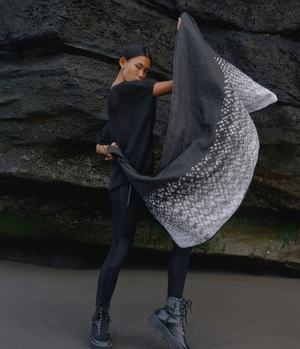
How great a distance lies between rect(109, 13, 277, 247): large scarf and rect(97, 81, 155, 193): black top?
0.26 ft

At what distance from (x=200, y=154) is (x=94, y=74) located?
1519mm

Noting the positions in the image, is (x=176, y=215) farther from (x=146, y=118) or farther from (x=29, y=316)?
(x=29, y=316)


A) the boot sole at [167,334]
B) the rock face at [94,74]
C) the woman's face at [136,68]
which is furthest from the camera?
the rock face at [94,74]

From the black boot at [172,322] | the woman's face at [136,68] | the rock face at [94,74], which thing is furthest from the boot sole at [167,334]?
the rock face at [94,74]

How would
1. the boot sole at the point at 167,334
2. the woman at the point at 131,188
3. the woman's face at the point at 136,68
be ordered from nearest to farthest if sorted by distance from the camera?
the boot sole at the point at 167,334 < the woman at the point at 131,188 < the woman's face at the point at 136,68

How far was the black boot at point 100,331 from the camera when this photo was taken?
1467mm

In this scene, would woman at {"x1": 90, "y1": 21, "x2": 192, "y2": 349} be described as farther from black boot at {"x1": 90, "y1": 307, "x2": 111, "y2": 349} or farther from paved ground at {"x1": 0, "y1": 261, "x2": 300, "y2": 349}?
paved ground at {"x1": 0, "y1": 261, "x2": 300, "y2": 349}

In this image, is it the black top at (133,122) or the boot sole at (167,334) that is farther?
the black top at (133,122)

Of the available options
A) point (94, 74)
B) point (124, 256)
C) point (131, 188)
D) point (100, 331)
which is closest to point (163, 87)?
point (131, 188)

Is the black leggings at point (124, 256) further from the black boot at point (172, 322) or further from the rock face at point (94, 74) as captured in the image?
the rock face at point (94, 74)

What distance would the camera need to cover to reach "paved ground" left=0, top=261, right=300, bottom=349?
1.57 metres

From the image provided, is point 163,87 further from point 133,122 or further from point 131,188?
point 131,188

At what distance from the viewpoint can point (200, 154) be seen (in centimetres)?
145

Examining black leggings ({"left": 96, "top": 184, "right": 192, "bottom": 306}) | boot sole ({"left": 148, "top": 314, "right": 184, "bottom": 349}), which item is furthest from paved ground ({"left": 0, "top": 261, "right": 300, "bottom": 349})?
black leggings ({"left": 96, "top": 184, "right": 192, "bottom": 306})
